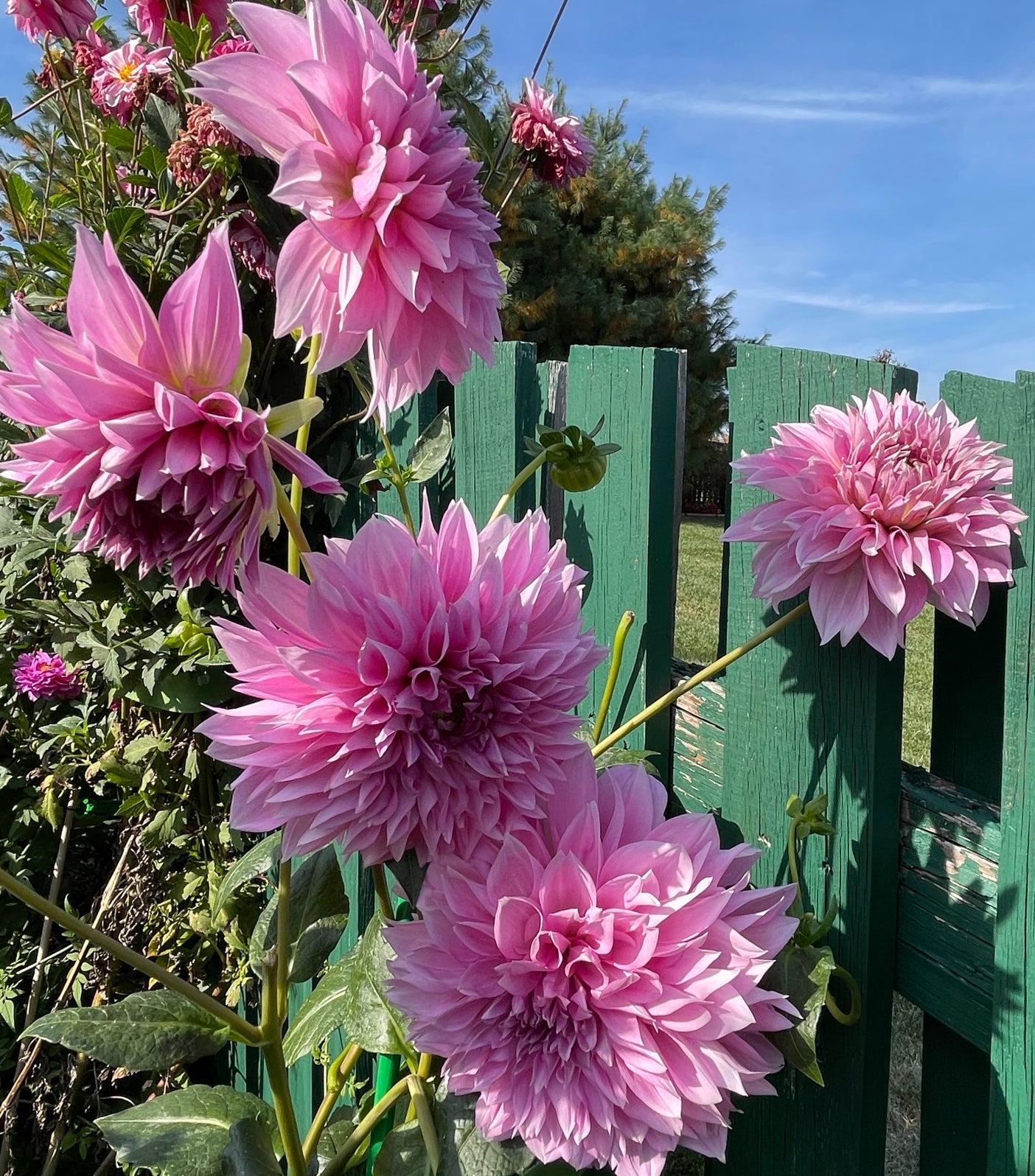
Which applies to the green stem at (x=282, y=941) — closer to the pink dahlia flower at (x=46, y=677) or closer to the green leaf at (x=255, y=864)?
the green leaf at (x=255, y=864)

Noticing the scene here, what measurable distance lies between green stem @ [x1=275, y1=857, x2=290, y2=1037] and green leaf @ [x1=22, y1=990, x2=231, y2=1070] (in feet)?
0.21

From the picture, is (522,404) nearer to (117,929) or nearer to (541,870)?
(541,870)

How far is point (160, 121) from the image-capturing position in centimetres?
143

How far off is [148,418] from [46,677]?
157cm

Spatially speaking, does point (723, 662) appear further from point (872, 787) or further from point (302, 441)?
point (302, 441)

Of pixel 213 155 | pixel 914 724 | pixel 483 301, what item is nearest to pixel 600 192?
pixel 914 724

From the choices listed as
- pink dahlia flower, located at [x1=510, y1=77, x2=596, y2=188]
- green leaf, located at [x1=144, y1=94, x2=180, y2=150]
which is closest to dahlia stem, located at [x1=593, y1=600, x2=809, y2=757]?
green leaf, located at [x1=144, y1=94, x2=180, y2=150]

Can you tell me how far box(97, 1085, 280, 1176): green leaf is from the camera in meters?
0.75

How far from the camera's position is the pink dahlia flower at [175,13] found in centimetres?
134

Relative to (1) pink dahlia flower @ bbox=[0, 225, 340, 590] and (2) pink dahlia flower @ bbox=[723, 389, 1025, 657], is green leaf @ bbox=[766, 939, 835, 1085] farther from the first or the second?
(1) pink dahlia flower @ bbox=[0, 225, 340, 590]

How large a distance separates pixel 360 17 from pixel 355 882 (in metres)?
1.35

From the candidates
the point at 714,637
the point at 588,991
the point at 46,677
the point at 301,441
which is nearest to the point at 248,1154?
the point at 588,991

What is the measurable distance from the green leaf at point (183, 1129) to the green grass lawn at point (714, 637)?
1662 millimetres

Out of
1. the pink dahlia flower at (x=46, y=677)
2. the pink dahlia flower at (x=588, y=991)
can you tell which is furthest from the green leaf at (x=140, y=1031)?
the pink dahlia flower at (x=46, y=677)
